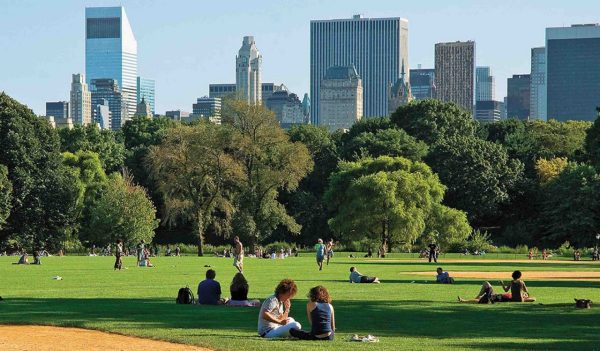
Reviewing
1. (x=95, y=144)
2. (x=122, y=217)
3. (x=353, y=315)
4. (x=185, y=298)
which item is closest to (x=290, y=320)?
(x=353, y=315)

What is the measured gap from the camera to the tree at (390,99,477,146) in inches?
5827

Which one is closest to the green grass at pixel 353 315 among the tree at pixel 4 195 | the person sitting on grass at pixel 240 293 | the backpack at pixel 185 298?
the backpack at pixel 185 298

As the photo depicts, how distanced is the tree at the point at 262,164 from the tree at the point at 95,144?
31.1 metres

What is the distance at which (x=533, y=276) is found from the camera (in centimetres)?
5866

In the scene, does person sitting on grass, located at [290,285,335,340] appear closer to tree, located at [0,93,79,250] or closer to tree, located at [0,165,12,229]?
tree, located at [0,165,12,229]

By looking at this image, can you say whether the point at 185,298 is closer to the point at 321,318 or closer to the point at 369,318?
the point at 369,318

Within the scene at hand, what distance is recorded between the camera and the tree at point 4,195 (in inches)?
3452

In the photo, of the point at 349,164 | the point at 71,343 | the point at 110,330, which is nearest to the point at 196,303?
the point at 110,330

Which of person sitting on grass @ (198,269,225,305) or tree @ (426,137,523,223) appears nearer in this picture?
person sitting on grass @ (198,269,225,305)

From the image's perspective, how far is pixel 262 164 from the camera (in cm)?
11444

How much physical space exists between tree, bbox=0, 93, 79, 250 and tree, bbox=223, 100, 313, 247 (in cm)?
2315

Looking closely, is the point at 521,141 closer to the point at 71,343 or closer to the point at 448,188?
the point at 448,188

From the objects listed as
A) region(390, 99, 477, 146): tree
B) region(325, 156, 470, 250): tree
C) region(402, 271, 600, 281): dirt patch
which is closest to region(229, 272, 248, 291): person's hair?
region(402, 271, 600, 281): dirt patch

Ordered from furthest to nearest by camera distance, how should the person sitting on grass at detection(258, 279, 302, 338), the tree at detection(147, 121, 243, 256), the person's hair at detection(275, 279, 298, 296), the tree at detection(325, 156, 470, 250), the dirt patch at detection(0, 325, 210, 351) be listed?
the tree at detection(147, 121, 243, 256) < the tree at detection(325, 156, 470, 250) < the person's hair at detection(275, 279, 298, 296) < the person sitting on grass at detection(258, 279, 302, 338) < the dirt patch at detection(0, 325, 210, 351)
